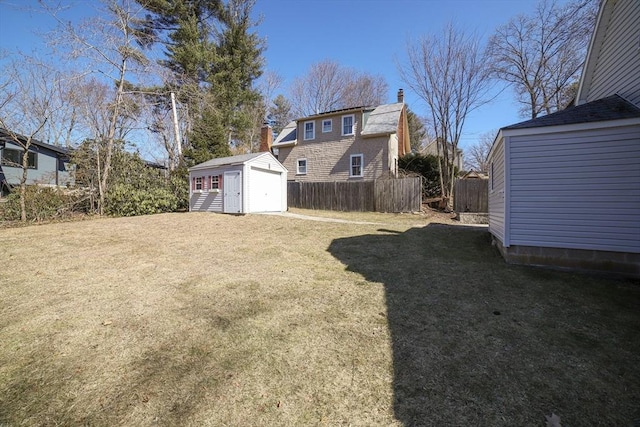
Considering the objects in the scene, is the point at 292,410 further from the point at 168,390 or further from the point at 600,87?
the point at 600,87

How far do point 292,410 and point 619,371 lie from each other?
9.93 ft

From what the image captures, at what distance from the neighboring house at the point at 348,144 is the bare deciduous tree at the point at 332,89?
30.2 feet

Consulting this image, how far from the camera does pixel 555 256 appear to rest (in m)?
5.63

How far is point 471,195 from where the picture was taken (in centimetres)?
1473

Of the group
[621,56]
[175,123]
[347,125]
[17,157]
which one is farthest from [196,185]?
[621,56]

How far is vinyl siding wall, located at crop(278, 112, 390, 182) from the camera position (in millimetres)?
18641

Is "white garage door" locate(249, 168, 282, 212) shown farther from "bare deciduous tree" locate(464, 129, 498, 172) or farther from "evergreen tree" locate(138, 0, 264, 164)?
"bare deciduous tree" locate(464, 129, 498, 172)

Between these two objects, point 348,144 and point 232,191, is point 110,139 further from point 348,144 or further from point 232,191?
point 348,144

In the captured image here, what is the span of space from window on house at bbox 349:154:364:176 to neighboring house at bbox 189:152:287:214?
543cm

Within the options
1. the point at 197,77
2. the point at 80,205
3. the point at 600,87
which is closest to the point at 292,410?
the point at 600,87

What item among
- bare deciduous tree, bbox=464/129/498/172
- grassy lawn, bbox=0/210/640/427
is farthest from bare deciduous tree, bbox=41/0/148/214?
bare deciduous tree, bbox=464/129/498/172

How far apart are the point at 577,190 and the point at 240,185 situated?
39.3ft

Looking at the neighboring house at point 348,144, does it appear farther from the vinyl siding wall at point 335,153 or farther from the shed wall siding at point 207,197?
the shed wall siding at point 207,197

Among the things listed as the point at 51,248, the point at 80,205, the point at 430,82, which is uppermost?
the point at 430,82
